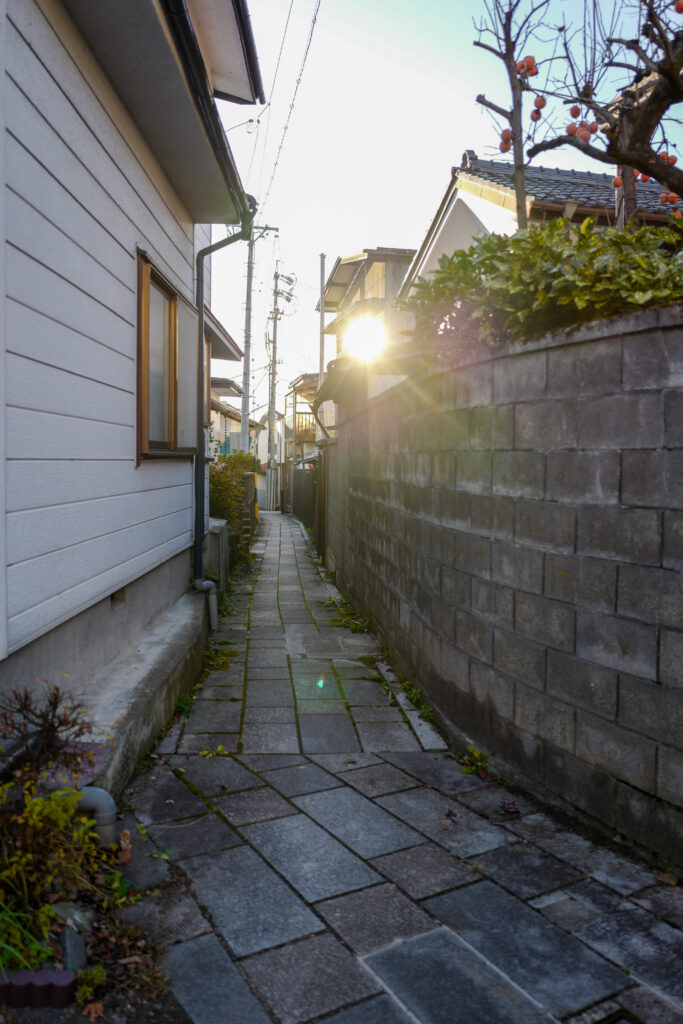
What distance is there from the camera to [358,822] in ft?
10.7

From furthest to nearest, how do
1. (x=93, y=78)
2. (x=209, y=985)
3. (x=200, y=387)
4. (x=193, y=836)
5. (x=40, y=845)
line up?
(x=200, y=387), (x=93, y=78), (x=193, y=836), (x=40, y=845), (x=209, y=985)

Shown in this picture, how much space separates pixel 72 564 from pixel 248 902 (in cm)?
187

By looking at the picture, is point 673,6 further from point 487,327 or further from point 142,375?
point 142,375

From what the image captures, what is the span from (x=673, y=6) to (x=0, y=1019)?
655 cm

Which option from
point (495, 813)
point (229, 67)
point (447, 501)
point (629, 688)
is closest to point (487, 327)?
point (447, 501)

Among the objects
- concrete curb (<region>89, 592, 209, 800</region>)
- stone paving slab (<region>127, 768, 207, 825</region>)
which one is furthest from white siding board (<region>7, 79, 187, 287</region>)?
stone paving slab (<region>127, 768, 207, 825</region>)

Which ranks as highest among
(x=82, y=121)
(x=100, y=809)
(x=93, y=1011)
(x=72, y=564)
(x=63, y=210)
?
(x=82, y=121)

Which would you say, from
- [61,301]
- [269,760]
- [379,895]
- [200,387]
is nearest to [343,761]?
[269,760]

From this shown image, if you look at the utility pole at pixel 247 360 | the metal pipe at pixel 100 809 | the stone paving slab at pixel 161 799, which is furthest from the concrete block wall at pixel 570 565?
the utility pole at pixel 247 360

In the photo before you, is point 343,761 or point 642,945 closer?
point 642,945

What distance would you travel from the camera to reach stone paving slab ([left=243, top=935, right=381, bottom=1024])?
6.78 ft

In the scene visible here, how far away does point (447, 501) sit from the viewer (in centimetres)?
443

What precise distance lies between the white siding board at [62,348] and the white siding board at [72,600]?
114 cm

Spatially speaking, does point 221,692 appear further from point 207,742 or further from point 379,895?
point 379,895
